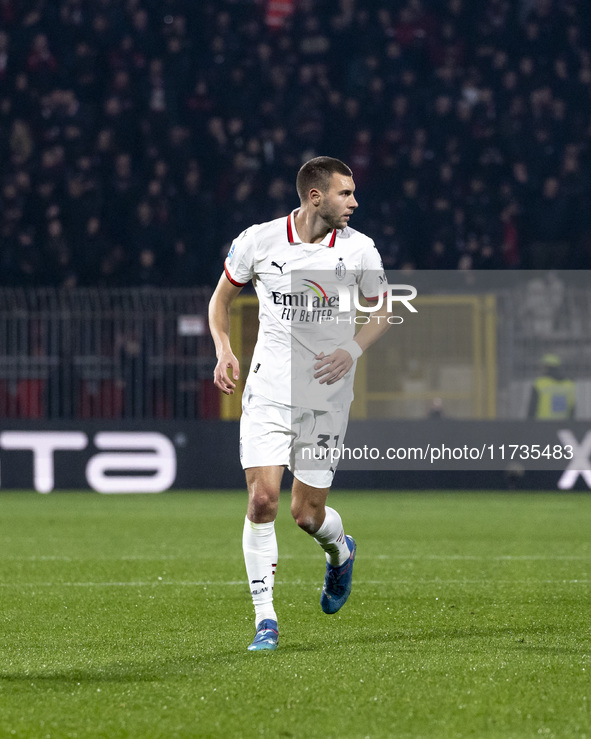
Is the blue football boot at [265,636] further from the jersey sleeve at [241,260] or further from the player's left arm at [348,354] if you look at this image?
the jersey sleeve at [241,260]

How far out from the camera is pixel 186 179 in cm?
1731

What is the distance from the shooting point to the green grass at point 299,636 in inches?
143

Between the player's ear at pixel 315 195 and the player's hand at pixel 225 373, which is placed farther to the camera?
the player's ear at pixel 315 195

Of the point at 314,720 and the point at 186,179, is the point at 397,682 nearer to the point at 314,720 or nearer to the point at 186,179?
the point at 314,720

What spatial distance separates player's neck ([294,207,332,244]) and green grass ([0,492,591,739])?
1.74 m

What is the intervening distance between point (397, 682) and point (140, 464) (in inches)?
405

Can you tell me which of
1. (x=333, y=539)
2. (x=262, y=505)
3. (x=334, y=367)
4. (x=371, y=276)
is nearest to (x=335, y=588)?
(x=333, y=539)

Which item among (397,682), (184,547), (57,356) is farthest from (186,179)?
(397,682)

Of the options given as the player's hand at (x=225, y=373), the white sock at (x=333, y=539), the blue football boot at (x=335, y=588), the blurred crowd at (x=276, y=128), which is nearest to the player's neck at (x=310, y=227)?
the player's hand at (x=225, y=373)

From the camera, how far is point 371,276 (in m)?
5.42

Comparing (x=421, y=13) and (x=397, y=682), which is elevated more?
(x=421, y=13)

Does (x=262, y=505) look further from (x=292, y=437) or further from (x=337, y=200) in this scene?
(x=337, y=200)

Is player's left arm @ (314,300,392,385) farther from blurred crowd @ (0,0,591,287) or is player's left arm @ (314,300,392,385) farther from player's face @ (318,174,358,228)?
blurred crowd @ (0,0,591,287)

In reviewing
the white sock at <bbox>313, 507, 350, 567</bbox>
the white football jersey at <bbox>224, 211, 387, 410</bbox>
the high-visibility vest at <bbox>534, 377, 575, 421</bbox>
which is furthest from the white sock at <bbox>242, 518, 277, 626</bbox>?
the high-visibility vest at <bbox>534, 377, 575, 421</bbox>
